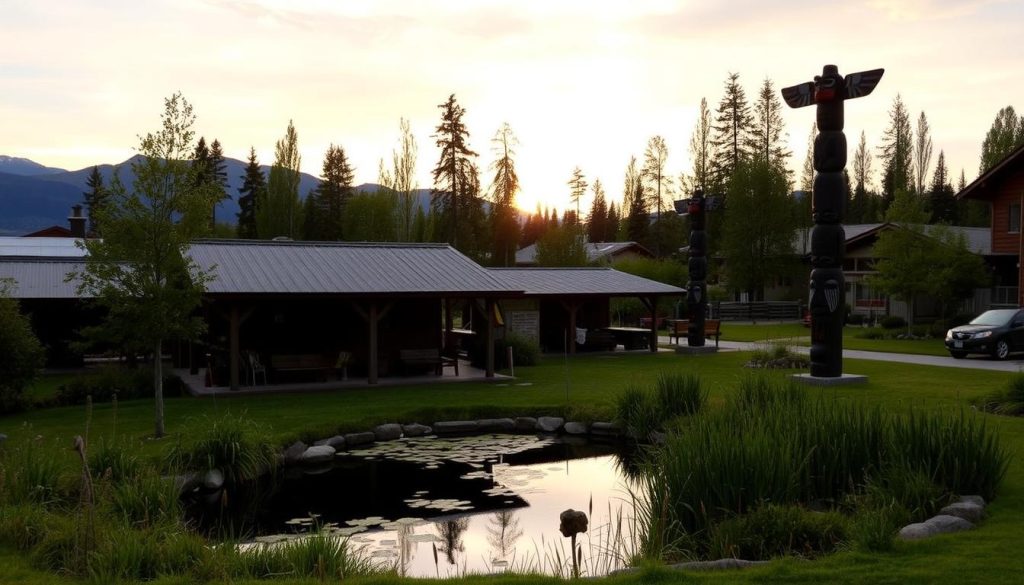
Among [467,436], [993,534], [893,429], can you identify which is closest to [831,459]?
[893,429]

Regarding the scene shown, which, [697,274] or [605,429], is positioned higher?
[697,274]

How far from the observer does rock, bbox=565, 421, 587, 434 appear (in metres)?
14.9

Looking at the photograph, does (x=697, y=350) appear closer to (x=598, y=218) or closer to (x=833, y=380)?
(x=833, y=380)

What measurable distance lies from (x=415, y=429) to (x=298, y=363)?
5004 millimetres

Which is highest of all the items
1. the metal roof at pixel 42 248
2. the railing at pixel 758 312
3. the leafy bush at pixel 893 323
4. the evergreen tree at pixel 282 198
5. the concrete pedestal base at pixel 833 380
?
the evergreen tree at pixel 282 198

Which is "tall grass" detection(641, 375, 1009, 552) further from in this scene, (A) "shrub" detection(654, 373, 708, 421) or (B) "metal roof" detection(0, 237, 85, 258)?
(B) "metal roof" detection(0, 237, 85, 258)

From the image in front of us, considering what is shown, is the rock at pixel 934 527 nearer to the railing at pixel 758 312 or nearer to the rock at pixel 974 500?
the rock at pixel 974 500

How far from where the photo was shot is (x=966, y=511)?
7562 millimetres

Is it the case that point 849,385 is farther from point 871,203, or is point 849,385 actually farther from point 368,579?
point 871,203

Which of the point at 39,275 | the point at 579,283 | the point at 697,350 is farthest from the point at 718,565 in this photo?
the point at 39,275

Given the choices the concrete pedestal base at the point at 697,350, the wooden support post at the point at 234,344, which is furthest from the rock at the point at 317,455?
the concrete pedestal base at the point at 697,350

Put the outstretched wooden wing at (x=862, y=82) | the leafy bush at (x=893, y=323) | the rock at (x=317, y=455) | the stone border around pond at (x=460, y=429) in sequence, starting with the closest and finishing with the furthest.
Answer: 1. the rock at (x=317, y=455)
2. the stone border around pond at (x=460, y=429)
3. the outstretched wooden wing at (x=862, y=82)
4. the leafy bush at (x=893, y=323)

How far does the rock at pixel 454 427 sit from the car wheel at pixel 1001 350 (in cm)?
1620

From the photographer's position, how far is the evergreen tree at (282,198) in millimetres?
57000
